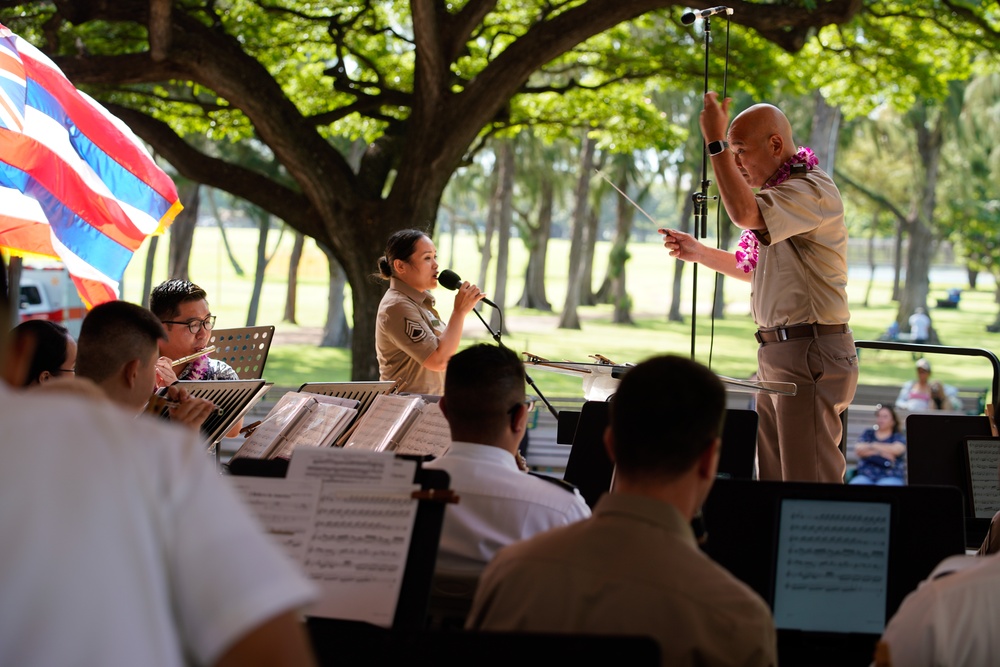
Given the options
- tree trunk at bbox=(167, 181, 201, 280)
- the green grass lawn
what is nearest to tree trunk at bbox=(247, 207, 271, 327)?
the green grass lawn

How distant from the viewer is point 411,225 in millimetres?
8766

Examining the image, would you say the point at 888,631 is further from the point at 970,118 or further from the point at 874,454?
the point at 970,118

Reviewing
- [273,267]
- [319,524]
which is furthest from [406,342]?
[273,267]

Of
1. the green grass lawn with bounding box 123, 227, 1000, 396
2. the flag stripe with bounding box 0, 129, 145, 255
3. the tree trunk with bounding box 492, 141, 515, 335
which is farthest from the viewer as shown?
the green grass lawn with bounding box 123, 227, 1000, 396

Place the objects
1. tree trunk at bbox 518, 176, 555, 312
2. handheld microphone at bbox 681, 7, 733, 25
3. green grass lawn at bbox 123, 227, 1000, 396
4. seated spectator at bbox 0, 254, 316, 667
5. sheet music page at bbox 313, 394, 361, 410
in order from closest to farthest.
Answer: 1. seated spectator at bbox 0, 254, 316, 667
2. sheet music page at bbox 313, 394, 361, 410
3. handheld microphone at bbox 681, 7, 733, 25
4. green grass lawn at bbox 123, 227, 1000, 396
5. tree trunk at bbox 518, 176, 555, 312

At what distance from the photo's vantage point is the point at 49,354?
3816 mm

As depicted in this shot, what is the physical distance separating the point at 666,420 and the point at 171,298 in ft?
11.1

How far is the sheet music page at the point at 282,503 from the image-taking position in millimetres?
2297

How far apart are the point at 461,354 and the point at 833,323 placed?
7.16ft

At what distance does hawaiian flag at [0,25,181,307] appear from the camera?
18.0ft

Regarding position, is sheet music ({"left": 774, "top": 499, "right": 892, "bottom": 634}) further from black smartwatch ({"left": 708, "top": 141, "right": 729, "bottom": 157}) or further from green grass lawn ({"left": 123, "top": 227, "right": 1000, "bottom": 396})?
green grass lawn ({"left": 123, "top": 227, "right": 1000, "bottom": 396})

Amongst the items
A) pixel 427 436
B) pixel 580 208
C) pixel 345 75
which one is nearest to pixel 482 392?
pixel 427 436

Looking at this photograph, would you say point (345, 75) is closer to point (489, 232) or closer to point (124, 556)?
point (124, 556)

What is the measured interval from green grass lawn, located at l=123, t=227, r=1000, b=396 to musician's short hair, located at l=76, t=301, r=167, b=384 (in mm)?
5607
